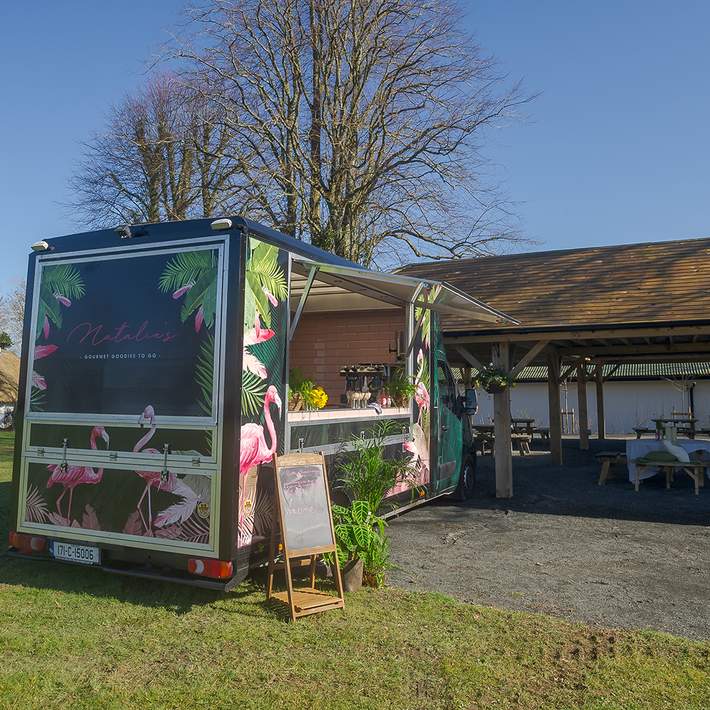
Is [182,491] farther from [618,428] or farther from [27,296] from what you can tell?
[618,428]

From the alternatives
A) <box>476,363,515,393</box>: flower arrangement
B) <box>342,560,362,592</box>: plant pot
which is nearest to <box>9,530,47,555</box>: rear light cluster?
<box>342,560,362,592</box>: plant pot

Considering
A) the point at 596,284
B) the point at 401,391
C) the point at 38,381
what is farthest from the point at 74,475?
the point at 596,284

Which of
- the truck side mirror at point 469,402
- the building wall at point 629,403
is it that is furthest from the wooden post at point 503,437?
the building wall at point 629,403

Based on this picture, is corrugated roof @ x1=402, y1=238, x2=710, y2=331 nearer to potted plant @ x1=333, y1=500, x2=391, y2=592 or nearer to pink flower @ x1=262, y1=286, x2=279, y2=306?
potted plant @ x1=333, y1=500, x2=391, y2=592

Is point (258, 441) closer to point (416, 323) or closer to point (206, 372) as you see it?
point (206, 372)

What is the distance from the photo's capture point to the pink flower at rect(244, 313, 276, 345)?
16.9 feet

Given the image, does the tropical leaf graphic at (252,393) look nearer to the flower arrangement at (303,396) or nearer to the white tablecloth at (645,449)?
the flower arrangement at (303,396)

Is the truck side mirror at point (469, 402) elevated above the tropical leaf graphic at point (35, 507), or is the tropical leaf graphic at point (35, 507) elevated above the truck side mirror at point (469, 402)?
the truck side mirror at point (469, 402)

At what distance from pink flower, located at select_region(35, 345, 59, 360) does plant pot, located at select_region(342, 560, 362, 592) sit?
293 cm

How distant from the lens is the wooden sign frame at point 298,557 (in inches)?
198

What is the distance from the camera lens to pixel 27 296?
5875 mm

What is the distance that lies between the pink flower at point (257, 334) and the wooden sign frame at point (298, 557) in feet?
2.90

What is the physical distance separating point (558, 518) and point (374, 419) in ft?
12.2

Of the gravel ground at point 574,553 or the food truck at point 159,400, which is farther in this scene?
the gravel ground at point 574,553
